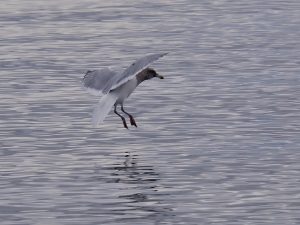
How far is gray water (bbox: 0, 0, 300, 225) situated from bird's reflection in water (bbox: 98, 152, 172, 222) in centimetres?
2

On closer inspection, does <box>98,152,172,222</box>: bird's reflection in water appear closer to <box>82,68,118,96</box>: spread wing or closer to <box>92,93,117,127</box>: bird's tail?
<box>92,93,117,127</box>: bird's tail

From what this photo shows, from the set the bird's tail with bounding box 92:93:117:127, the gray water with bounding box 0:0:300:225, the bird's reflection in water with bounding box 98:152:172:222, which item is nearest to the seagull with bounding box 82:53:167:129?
the bird's tail with bounding box 92:93:117:127

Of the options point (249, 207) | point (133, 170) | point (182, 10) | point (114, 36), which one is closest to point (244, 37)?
point (114, 36)

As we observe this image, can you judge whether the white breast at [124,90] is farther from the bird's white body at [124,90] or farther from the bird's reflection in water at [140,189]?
the bird's reflection in water at [140,189]

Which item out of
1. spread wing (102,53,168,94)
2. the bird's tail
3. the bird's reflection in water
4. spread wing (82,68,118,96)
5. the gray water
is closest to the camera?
the bird's reflection in water

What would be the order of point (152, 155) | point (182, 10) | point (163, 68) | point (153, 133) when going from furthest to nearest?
1. point (182, 10)
2. point (163, 68)
3. point (153, 133)
4. point (152, 155)

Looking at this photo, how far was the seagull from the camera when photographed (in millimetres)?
17922

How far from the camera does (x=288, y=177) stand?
621 inches

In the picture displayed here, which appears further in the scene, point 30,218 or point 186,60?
point 186,60

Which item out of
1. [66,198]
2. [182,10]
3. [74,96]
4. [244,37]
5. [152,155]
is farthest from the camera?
[182,10]

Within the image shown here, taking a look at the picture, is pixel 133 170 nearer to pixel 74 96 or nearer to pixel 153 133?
pixel 153 133

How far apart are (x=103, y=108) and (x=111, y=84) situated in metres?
0.59

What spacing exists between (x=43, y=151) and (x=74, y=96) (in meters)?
5.07

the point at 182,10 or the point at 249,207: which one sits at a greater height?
the point at 249,207
